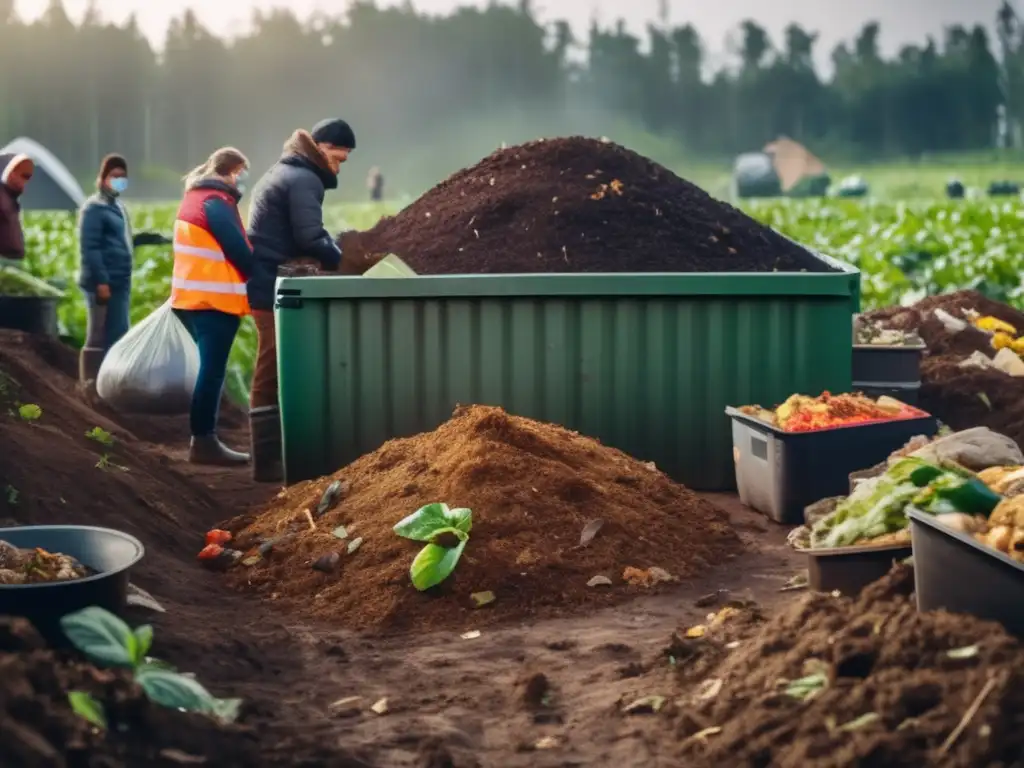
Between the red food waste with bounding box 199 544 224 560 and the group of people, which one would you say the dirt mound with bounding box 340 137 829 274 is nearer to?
the group of people

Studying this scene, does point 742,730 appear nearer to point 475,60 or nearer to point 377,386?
point 377,386

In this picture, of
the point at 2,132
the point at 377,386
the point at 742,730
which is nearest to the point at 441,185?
the point at 377,386

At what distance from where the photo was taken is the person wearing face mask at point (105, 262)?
10.9m

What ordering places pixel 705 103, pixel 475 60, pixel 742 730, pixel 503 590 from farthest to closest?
pixel 475 60
pixel 705 103
pixel 503 590
pixel 742 730

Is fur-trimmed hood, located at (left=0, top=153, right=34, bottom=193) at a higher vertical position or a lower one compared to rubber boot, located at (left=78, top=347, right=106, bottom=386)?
higher

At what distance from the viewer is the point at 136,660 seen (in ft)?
13.3

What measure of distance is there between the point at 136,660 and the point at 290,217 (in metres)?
4.54

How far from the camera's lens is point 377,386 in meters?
7.68

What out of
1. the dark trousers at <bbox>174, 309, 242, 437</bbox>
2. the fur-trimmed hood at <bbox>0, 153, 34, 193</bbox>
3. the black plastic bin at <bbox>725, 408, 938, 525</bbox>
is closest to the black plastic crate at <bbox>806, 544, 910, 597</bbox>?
the black plastic bin at <bbox>725, 408, 938, 525</bbox>

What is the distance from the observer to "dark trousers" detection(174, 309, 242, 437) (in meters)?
8.65

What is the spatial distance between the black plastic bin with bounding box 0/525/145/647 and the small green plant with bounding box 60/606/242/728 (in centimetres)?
5

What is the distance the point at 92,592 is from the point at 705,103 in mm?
92613

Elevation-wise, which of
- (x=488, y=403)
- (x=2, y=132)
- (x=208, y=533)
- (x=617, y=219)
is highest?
(x=2, y=132)

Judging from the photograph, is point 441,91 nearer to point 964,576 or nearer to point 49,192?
point 49,192
